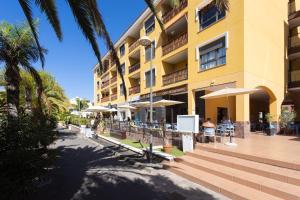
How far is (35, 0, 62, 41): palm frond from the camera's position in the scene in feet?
17.6

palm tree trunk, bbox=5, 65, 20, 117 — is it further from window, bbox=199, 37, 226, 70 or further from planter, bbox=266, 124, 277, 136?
planter, bbox=266, 124, 277, 136

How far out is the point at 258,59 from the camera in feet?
52.6

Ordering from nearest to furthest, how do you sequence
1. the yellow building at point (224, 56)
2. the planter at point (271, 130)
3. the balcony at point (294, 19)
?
Result: the yellow building at point (224, 56) < the planter at point (271, 130) < the balcony at point (294, 19)

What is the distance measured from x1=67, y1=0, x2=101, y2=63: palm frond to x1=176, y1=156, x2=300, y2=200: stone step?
18.4 feet

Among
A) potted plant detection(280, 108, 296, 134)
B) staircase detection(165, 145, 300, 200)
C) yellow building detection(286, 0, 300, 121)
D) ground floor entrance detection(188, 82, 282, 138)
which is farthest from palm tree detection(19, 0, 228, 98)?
yellow building detection(286, 0, 300, 121)

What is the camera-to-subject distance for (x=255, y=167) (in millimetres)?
7664

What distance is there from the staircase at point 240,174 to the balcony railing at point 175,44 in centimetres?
1283

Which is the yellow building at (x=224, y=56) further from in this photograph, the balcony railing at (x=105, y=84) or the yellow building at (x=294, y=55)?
the balcony railing at (x=105, y=84)

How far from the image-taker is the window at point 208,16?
17.3 m

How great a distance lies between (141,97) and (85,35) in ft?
77.5

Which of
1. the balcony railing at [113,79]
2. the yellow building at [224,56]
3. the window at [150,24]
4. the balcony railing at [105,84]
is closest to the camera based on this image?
the yellow building at [224,56]

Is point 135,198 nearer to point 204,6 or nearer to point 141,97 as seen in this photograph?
point 204,6

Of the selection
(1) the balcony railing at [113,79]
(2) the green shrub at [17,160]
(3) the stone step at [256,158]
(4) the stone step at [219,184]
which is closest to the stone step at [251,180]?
(4) the stone step at [219,184]

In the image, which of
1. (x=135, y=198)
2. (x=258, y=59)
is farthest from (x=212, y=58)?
(x=135, y=198)
